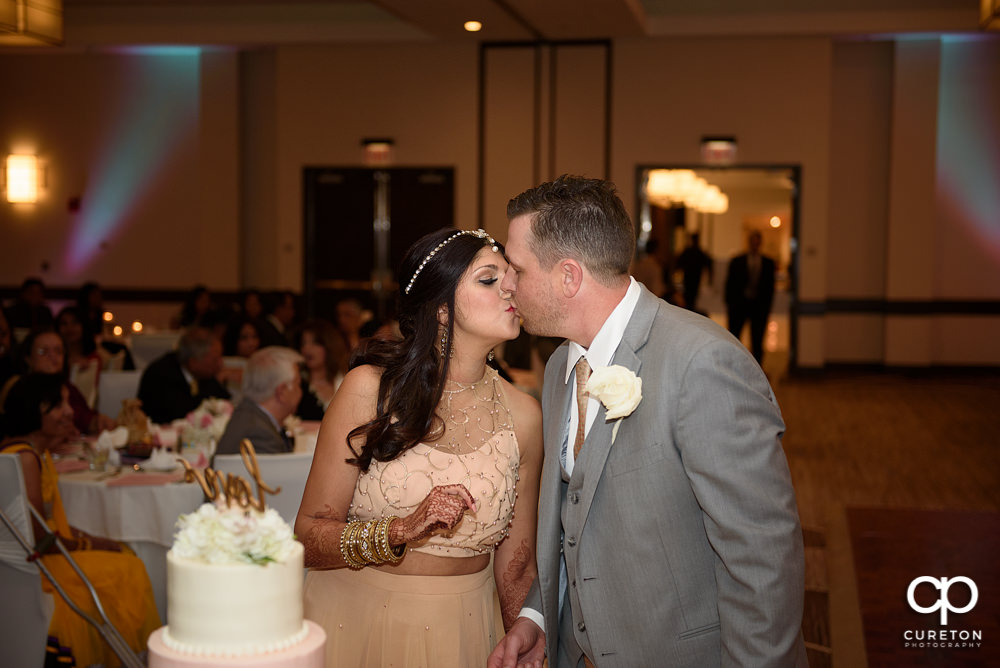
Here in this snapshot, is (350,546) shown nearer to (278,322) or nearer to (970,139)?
(278,322)

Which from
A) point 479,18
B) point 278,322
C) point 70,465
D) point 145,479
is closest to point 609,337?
point 145,479

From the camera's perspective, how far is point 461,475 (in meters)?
2.46

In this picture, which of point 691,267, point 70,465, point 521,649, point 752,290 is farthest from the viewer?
point 691,267

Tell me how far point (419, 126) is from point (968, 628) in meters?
9.65

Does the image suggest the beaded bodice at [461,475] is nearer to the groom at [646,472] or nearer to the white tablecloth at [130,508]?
the groom at [646,472]

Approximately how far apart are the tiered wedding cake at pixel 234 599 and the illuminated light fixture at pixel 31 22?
18.6ft

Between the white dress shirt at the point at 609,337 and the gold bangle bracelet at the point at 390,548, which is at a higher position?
the white dress shirt at the point at 609,337

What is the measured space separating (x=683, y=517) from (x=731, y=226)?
51.5ft

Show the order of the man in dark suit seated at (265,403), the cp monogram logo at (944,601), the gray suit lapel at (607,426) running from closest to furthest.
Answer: the gray suit lapel at (607,426) < the man in dark suit seated at (265,403) < the cp monogram logo at (944,601)

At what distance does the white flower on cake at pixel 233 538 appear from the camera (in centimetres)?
141

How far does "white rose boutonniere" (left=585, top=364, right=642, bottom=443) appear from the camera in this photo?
1.82 metres

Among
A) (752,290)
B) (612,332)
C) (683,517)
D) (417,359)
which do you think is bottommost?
(683,517)

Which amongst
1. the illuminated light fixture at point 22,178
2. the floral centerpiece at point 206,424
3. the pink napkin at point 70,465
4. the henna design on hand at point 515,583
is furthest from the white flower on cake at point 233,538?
the illuminated light fixture at point 22,178

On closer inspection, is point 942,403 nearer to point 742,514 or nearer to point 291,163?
point 291,163
